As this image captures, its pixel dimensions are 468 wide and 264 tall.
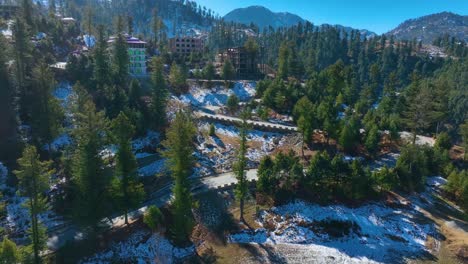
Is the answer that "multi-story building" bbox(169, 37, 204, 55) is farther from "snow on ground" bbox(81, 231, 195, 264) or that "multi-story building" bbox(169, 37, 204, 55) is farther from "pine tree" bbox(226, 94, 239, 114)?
"snow on ground" bbox(81, 231, 195, 264)

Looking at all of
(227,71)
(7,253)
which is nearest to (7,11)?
(227,71)

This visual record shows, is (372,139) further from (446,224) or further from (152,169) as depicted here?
(152,169)

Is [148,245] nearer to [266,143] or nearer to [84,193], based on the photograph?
[84,193]

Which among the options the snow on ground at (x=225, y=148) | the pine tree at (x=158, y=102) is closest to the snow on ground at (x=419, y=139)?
the snow on ground at (x=225, y=148)

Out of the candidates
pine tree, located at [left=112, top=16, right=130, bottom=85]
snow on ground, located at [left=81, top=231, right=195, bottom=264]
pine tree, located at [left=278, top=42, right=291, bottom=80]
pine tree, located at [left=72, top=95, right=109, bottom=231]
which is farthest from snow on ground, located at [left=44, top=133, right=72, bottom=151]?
pine tree, located at [left=278, top=42, right=291, bottom=80]

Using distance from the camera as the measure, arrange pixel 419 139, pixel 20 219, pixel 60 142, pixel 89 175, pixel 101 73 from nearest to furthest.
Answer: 1. pixel 89 175
2. pixel 20 219
3. pixel 60 142
4. pixel 101 73
5. pixel 419 139

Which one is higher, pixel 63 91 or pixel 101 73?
pixel 101 73
